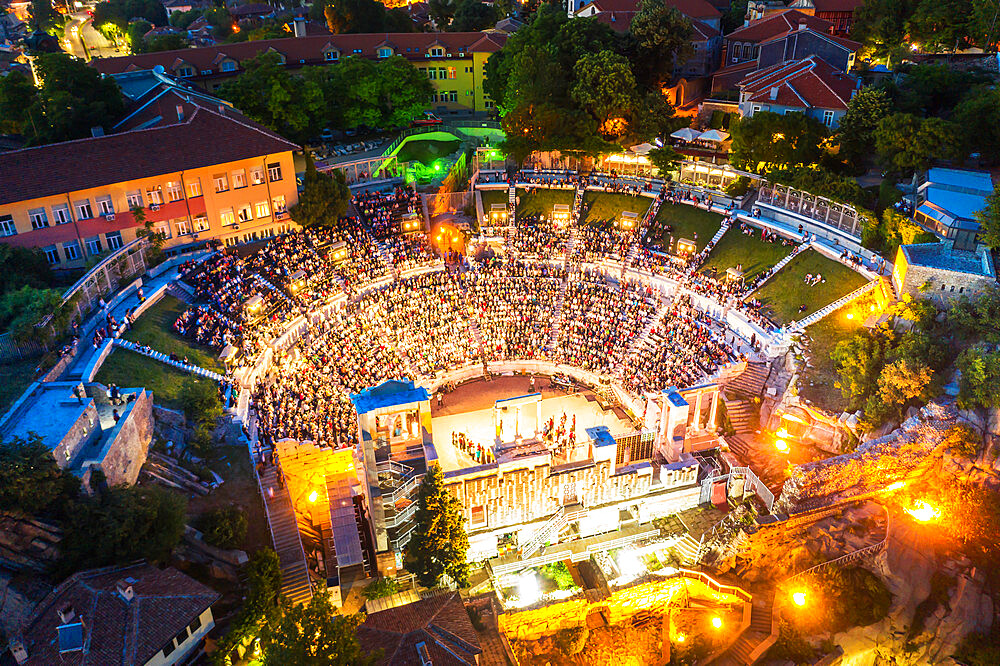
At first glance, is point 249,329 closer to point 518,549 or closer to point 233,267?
point 233,267

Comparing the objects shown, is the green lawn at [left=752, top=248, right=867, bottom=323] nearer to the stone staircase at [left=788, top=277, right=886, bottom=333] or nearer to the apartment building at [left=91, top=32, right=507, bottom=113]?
the stone staircase at [left=788, top=277, right=886, bottom=333]

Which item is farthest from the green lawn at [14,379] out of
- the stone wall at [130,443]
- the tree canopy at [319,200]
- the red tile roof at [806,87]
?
the red tile roof at [806,87]

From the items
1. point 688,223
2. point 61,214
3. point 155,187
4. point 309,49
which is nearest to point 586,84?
point 688,223

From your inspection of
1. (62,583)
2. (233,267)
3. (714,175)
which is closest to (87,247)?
(233,267)

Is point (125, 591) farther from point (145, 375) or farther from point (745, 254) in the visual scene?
point (745, 254)

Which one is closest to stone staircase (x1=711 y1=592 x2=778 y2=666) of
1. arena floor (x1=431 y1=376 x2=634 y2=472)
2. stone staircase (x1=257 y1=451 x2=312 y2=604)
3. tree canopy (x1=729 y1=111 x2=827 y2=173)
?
arena floor (x1=431 y1=376 x2=634 y2=472)

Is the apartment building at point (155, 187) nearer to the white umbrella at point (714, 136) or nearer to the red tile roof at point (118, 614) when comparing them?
the red tile roof at point (118, 614)
